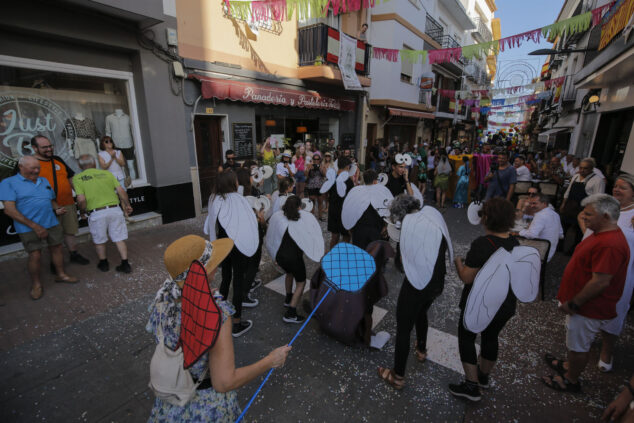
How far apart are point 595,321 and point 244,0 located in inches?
307

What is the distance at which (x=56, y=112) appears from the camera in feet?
17.3

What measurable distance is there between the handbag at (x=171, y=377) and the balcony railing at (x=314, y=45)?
9567 mm

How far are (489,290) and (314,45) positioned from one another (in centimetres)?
948

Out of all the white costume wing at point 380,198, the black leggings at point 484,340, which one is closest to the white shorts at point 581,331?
the black leggings at point 484,340

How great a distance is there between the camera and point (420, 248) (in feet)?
7.06

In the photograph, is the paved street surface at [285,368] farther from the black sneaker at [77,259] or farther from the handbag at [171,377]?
the handbag at [171,377]

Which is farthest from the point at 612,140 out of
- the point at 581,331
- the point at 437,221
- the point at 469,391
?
the point at 469,391

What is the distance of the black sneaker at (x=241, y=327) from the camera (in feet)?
10.1

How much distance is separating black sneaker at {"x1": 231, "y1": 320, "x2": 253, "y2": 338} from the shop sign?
4878 millimetres

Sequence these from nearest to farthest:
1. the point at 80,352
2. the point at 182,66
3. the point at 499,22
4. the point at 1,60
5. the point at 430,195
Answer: the point at 80,352 → the point at 1,60 → the point at 182,66 → the point at 430,195 → the point at 499,22

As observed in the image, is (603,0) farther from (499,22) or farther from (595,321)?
(499,22)

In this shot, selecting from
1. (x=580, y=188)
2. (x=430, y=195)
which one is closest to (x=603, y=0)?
(x=430, y=195)

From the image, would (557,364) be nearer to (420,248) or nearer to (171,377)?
(420,248)

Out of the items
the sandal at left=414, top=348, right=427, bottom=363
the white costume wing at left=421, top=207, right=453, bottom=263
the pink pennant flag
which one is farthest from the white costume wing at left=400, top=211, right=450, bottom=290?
the pink pennant flag
